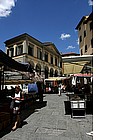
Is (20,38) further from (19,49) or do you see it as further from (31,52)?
(31,52)

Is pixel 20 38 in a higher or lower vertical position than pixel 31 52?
higher

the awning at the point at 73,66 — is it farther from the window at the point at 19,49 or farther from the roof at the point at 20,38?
the window at the point at 19,49

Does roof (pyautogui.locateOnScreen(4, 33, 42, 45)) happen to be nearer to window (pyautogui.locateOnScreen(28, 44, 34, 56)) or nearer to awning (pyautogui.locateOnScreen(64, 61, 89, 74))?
window (pyautogui.locateOnScreen(28, 44, 34, 56))

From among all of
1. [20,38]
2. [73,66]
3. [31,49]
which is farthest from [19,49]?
[73,66]

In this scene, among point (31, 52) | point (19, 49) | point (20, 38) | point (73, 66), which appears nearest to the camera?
point (73, 66)

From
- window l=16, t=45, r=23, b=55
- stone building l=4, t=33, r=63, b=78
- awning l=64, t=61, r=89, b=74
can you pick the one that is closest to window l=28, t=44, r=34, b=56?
stone building l=4, t=33, r=63, b=78

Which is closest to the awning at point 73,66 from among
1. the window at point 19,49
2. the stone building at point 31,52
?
the stone building at point 31,52

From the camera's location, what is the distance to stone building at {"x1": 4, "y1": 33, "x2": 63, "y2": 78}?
30.7 m

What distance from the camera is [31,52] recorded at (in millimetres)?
32719

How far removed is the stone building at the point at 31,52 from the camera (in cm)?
3073

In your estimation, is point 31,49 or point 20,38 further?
point 31,49
